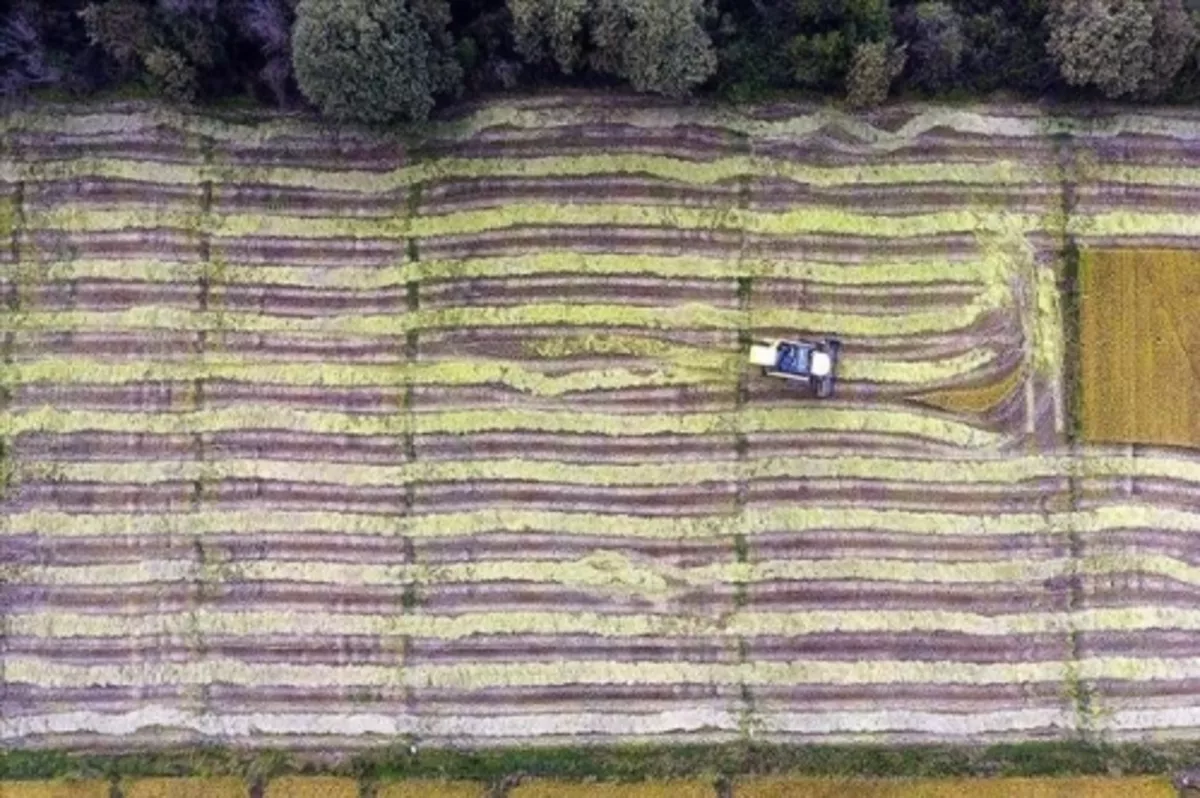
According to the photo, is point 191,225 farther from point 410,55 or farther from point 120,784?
point 120,784

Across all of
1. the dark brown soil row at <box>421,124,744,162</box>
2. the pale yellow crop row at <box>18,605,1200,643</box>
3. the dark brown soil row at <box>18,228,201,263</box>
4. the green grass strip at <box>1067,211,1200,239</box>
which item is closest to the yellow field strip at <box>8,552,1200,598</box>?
the pale yellow crop row at <box>18,605,1200,643</box>

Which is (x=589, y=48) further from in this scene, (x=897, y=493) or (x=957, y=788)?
(x=957, y=788)

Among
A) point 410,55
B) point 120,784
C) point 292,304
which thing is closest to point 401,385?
point 292,304

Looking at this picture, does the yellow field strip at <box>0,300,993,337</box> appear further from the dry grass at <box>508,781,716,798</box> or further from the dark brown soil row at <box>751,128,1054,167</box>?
the dry grass at <box>508,781,716,798</box>

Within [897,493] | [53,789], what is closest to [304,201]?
[53,789]

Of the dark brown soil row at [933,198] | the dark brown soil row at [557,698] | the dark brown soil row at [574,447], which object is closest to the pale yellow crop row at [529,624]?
the dark brown soil row at [557,698]

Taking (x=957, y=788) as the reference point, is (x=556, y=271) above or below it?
above

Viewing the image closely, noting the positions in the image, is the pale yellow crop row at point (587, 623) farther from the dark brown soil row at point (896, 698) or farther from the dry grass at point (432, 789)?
the dry grass at point (432, 789)
